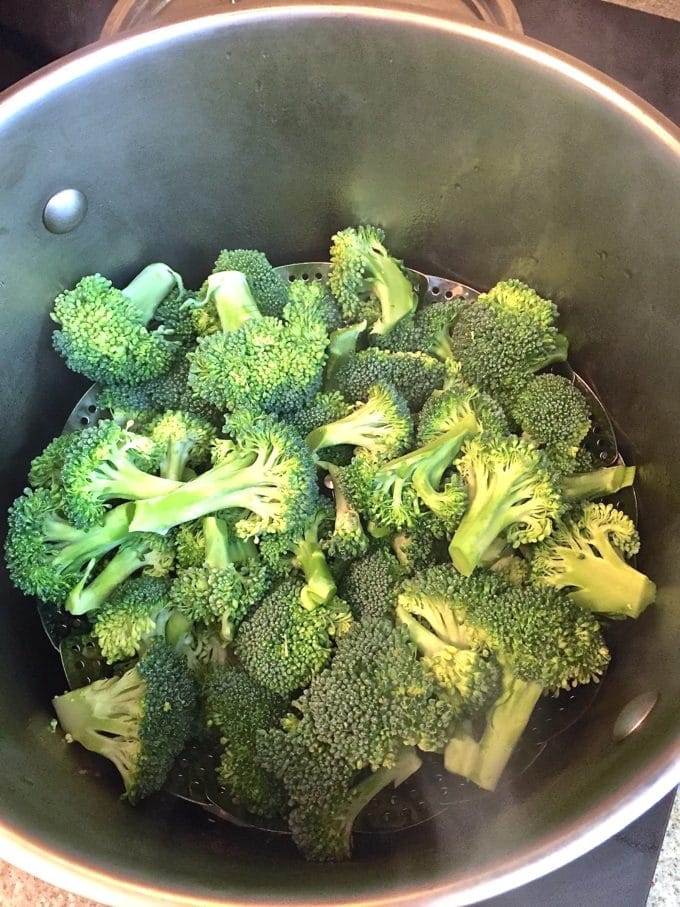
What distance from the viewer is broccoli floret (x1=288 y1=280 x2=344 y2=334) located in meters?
1.23

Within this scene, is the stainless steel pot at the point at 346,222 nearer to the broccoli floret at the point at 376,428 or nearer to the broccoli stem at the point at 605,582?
the broccoli stem at the point at 605,582

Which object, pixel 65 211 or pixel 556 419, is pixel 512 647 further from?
pixel 65 211

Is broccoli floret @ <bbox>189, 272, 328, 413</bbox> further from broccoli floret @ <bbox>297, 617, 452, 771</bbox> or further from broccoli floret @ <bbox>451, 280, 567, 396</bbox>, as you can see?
broccoli floret @ <bbox>297, 617, 452, 771</bbox>

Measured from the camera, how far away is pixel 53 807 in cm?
82

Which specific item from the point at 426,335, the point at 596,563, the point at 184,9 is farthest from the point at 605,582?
the point at 184,9

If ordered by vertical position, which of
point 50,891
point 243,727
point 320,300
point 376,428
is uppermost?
point 320,300

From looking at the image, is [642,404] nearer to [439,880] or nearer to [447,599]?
[447,599]

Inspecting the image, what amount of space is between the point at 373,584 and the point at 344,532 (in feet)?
0.30

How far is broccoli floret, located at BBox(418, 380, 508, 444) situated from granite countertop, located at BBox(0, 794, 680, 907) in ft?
2.24

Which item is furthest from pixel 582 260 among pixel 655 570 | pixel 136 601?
pixel 136 601

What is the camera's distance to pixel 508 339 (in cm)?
120

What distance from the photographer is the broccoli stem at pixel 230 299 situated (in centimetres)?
117

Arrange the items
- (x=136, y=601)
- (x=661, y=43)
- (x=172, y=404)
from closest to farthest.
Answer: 1. (x=136, y=601)
2. (x=172, y=404)
3. (x=661, y=43)

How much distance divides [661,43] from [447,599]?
1215 millimetres
